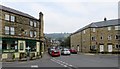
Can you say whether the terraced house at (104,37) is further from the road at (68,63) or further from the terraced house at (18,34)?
the road at (68,63)

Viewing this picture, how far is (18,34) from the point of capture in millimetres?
45688

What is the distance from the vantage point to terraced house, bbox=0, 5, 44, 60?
40531 mm

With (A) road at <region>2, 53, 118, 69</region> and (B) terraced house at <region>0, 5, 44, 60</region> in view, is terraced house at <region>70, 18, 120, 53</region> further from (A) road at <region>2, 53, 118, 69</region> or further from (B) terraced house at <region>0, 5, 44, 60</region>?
(A) road at <region>2, 53, 118, 69</region>

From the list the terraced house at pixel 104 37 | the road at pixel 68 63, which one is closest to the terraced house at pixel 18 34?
the road at pixel 68 63

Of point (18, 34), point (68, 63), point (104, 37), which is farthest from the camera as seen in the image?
point (104, 37)

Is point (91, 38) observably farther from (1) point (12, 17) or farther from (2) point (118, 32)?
(1) point (12, 17)

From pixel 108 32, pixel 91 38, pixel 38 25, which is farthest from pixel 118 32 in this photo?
pixel 38 25

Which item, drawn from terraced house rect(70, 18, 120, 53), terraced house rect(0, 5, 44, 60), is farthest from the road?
terraced house rect(70, 18, 120, 53)

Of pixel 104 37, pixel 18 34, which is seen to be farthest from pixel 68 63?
pixel 104 37

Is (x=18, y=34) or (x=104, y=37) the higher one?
(x=18, y=34)

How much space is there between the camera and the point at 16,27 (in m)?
45.0

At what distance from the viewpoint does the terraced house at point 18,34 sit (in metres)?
40.5

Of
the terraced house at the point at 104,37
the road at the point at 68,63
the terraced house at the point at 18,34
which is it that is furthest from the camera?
the terraced house at the point at 104,37

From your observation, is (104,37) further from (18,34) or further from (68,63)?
(68,63)
